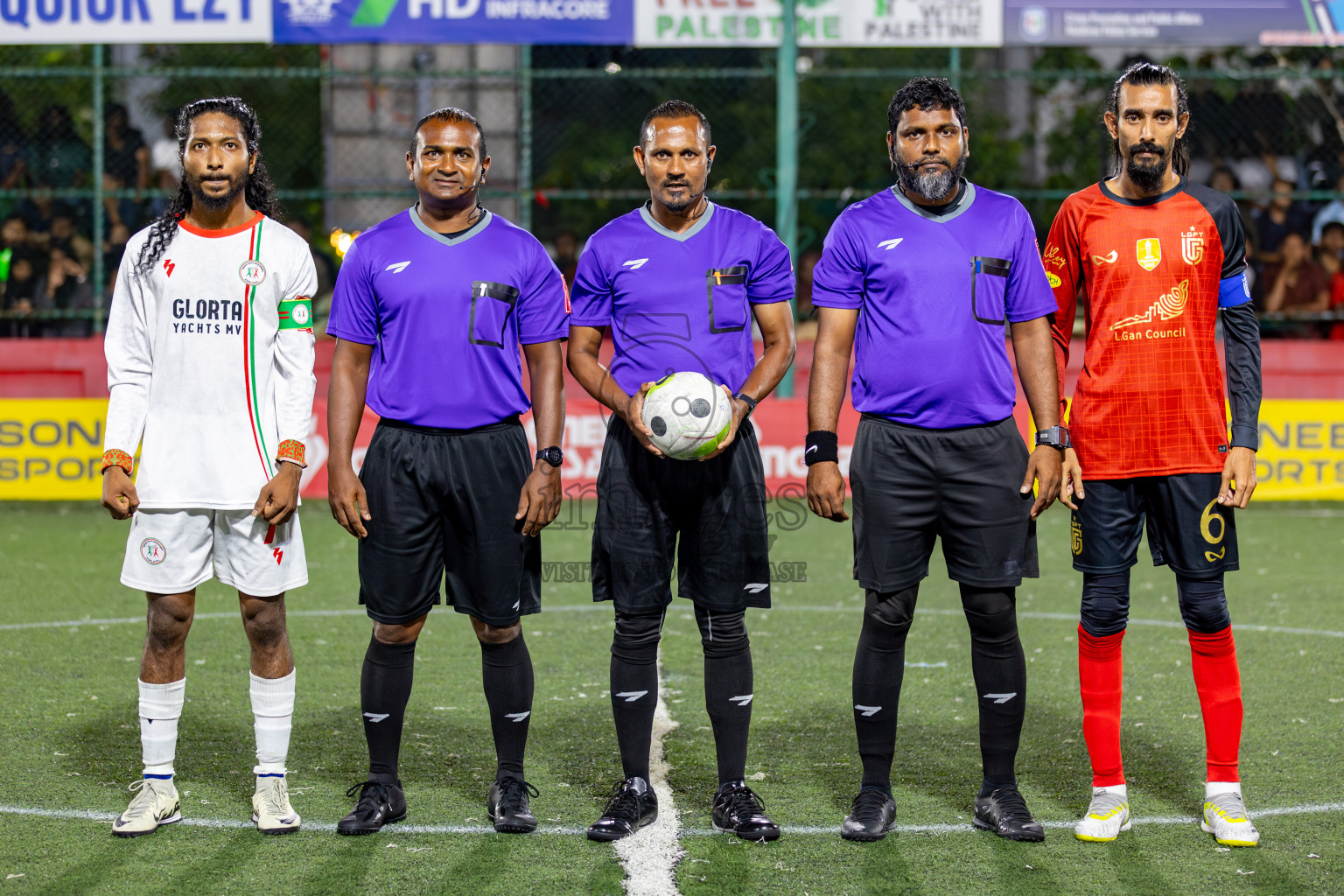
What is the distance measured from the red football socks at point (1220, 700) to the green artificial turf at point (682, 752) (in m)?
0.23

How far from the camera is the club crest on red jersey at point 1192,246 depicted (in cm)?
455

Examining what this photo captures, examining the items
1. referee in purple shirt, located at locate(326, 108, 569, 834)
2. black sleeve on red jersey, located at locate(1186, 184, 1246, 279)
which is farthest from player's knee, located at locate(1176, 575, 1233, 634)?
referee in purple shirt, located at locate(326, 108, 569, 834)

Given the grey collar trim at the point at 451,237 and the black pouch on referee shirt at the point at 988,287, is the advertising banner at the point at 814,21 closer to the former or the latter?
the grey collar trim at the point at 451,237

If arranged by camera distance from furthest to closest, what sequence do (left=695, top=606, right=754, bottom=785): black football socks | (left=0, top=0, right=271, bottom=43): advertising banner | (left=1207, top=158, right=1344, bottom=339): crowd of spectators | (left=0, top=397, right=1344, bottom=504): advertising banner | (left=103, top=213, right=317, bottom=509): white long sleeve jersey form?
1. (left=1207, top=158, right=1344, bottom=339): crowd of spectators
2. (left=0, top=0, right=271, bottom=43): advertising banner
3. (left=0, top=397, right=1344, bottom=504): advertising banner
4. (left=695, top=606, right=754, bottom=785): black football socks
5. (left=103, top=213, right=317, bottom=509): white long sleeve jersey

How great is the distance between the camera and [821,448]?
14.9 ft

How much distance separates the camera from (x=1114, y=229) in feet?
15.0

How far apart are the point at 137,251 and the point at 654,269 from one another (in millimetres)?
1547

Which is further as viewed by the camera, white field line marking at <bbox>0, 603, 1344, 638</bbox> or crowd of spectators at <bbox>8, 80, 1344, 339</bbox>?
crowd of spectators at <bbox>8, 80, 1344, 339</bbox>

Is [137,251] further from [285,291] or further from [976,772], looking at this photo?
[976,772]

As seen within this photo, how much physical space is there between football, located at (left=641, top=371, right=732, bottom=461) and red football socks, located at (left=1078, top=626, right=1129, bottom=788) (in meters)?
1.32

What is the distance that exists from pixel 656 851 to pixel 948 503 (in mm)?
1346

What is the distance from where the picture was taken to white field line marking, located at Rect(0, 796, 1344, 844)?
462cm

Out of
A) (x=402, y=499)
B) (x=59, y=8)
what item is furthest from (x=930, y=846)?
(x=59, y=8)

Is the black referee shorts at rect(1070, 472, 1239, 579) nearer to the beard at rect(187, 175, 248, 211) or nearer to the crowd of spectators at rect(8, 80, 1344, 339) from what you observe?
the beard at rect(187, 175, 248, 211)
